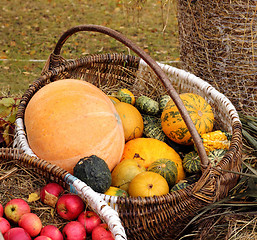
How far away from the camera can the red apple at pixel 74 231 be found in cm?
151

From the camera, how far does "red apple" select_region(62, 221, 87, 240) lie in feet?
4.95

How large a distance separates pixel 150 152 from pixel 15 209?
1.00 m

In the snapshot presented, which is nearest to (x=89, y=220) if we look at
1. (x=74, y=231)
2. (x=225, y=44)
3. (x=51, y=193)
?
(x=74, y=231)

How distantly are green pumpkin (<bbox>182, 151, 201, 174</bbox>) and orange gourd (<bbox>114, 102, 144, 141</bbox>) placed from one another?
441mm

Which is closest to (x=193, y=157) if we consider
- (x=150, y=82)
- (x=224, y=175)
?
(x=224, y=175)

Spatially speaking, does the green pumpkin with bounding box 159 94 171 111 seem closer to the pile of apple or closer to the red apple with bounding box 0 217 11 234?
the pile of apple

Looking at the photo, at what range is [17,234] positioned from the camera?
4.64 feet

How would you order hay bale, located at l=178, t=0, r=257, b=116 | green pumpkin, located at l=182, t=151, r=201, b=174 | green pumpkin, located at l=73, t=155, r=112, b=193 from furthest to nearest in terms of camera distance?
hay bale, located at l=178, t=0, r=257, b=116, green pumpkin, located at l=182, t=151, r=201, b=174, green pumpkin, located at l=73, t=155, r=112, b=193

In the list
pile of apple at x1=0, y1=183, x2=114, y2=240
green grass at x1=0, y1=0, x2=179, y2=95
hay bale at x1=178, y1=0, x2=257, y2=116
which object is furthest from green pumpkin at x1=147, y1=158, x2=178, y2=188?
green grass at x1=0, y1=0, x2=179, y2=95

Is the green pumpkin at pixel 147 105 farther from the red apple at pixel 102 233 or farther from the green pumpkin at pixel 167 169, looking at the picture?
the red apple at pixel 102 233

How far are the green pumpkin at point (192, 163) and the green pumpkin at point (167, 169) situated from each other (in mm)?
108

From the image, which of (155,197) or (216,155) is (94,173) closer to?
(155,197)

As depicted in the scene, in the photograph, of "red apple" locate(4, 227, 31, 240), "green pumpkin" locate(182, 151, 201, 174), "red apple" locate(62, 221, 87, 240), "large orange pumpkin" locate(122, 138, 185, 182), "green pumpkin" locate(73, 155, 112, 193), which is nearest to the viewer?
"red apple" locate(4, 227, 31, 240)

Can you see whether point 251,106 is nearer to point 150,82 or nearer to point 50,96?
point 150,82
